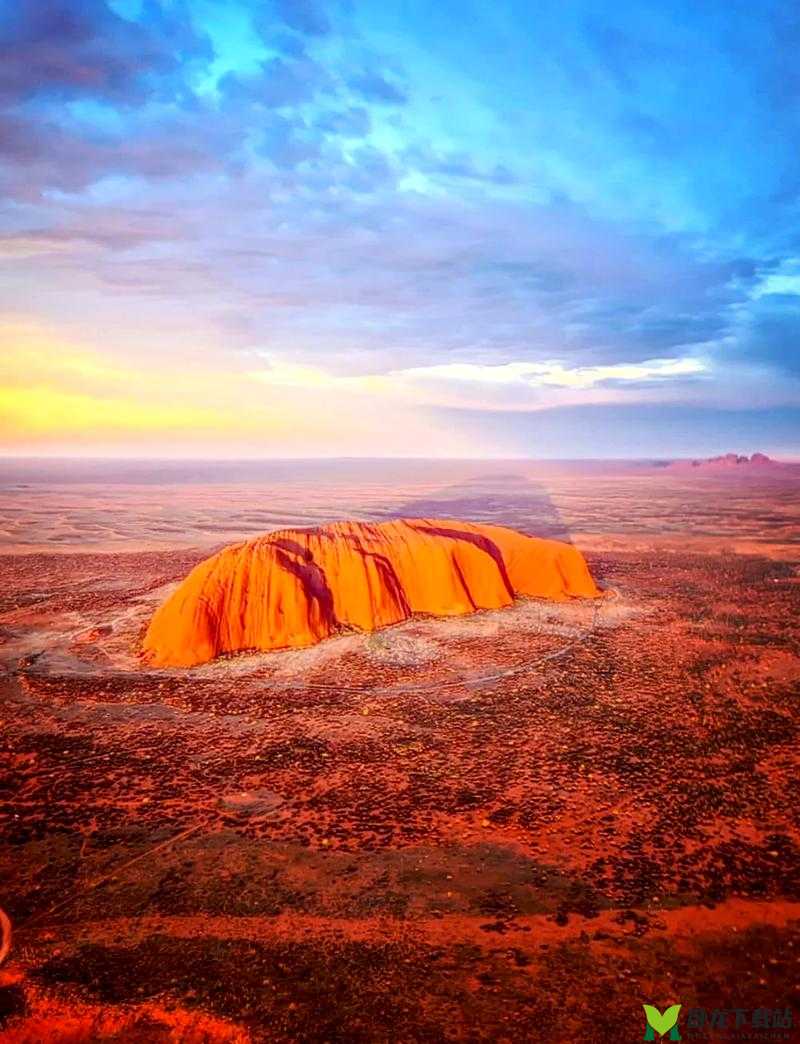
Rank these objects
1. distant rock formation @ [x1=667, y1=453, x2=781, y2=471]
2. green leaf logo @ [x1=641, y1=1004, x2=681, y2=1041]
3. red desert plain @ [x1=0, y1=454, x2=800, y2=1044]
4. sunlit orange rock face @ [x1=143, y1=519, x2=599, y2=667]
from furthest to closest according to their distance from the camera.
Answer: distant rock formation @ [x1=667, y1=453, x2=781, y2=471] < sunlit orange rock face @ [x1=143, y1=519, x2=599, y2=667] < red desert plain @ [x1=0, y1=454, x2=800, y2=1044] < green leaf logo @ [x1=641, y1=1004, x2=681, y2=1041]

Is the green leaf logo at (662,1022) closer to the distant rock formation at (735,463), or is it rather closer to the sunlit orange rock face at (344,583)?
the sunlit orange rock face at (344,583)

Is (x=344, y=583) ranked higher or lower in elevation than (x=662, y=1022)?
higher

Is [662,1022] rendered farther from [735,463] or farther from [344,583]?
[735,463]

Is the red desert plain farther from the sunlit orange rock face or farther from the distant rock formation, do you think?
the distant rock formation

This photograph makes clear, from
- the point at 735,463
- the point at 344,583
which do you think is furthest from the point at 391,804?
the point at 735,463

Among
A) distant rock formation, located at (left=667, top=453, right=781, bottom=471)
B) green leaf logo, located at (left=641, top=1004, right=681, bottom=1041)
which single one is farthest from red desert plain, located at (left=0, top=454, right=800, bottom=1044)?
distant rock formation, located at (left=667, top=453, right=781, bottom=471)
